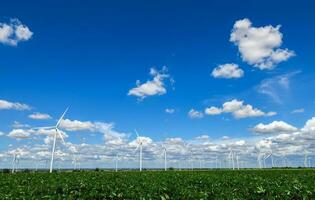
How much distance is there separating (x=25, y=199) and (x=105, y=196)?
6651mm

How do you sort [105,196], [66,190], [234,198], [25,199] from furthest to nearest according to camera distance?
1. [66,190]
2. [105,196]
3. [234,198]
4. [25,199]

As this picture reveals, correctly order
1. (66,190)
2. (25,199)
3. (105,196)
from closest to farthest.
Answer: (25,199) < (105,196) < (66,190)

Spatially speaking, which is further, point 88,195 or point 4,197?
point 88,195

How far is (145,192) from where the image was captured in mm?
25750

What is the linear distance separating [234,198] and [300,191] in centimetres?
655

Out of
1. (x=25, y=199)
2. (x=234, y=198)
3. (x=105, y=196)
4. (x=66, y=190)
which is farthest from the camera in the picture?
(x=66, y=190)

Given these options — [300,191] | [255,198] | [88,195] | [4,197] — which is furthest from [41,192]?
[300,191]

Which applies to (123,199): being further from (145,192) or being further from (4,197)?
(4,197)

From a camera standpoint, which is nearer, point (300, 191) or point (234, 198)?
point (234, 198)

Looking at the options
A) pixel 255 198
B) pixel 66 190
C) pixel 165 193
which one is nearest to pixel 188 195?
pixel 165 193

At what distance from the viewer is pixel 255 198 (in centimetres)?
2575

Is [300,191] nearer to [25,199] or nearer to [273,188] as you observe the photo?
[273,188]

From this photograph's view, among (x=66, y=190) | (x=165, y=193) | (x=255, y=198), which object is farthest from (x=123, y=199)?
(x=255, y=198)

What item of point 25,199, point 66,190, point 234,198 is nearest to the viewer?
point 25,199
